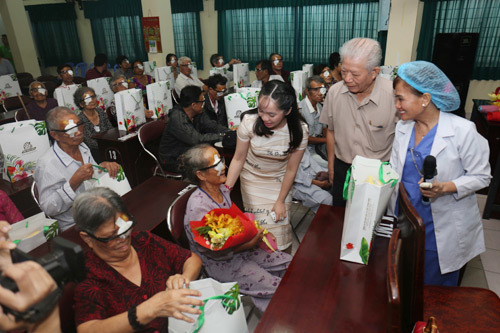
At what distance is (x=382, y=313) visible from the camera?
4.09 feet

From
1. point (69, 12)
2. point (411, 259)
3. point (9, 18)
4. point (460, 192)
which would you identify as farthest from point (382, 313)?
point (69, 12)

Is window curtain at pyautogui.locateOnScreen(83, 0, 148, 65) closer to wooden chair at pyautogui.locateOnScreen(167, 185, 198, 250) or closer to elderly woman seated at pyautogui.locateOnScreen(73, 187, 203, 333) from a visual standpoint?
wooden chair at pyautogui.locateOnScreen(167, 185, 198, 250)

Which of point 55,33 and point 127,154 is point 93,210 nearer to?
point 127,154

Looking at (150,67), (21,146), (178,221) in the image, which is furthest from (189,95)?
(150,67)

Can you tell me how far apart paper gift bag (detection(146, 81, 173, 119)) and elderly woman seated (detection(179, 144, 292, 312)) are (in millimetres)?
2668

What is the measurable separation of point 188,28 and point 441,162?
8.99 meters

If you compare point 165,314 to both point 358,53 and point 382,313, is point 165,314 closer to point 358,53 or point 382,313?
point 382,313

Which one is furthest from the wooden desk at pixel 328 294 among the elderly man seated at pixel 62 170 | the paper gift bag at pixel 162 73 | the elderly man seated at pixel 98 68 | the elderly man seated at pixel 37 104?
the elderly man seated at pixel 98 68

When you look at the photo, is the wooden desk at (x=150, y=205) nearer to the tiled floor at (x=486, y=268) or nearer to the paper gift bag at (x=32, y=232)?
the paper gift bag at (x=32, y=232)

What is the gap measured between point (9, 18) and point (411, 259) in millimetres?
10796

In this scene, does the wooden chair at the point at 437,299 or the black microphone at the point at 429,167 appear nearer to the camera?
the wooden chair at the point at 437,299

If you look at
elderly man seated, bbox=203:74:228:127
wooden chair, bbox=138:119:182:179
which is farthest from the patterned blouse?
elderly man seated, bbox=203:74:228:127

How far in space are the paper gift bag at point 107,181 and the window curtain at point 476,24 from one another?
23.0 feet

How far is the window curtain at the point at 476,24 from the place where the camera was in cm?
637
